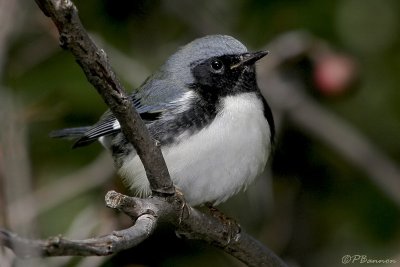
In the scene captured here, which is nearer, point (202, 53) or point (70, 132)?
point (202, 53)

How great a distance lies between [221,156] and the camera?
3.79 m

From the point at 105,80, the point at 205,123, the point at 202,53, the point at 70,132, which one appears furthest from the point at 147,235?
the point at 70,132

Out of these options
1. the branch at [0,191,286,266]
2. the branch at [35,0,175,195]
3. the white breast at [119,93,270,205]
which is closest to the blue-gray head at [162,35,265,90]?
the white breast at [119,93,270,205]

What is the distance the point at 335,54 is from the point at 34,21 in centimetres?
186

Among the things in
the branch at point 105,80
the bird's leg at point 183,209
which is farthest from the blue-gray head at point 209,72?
the branch at point 105,80

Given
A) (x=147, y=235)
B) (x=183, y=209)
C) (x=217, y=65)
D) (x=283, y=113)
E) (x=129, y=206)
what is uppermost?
(x=283, y=113)

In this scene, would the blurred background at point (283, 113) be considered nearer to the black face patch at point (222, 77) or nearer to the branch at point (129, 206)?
the black face patch at point (222, 77)

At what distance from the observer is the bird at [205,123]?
12.3ft

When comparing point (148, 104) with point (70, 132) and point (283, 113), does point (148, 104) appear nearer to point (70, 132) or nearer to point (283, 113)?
point (70, 132)

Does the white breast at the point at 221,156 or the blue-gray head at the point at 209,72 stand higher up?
the blue-gray head at the point at 209,72

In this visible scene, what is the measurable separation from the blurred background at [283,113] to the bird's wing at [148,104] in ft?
1.24

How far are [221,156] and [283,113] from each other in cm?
156

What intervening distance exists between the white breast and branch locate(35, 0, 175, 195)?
688 mm

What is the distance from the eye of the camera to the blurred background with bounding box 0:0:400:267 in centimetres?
486
